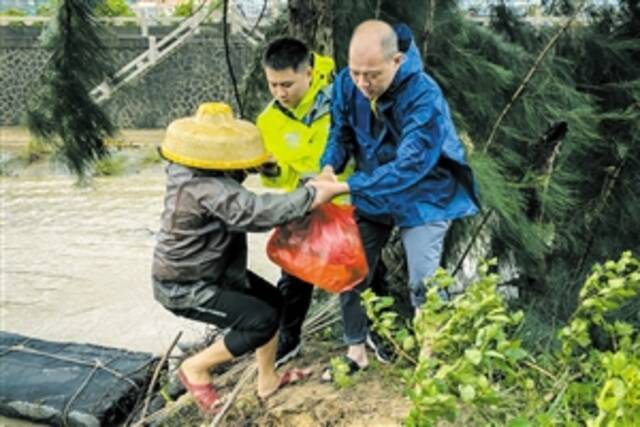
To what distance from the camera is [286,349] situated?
122 inches

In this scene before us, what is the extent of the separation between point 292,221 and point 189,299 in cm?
44

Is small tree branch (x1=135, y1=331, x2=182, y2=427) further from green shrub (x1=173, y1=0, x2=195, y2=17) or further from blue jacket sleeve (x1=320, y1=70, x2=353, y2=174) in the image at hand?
green shrub (x1=173, y1=0, x2=195, y2=17)

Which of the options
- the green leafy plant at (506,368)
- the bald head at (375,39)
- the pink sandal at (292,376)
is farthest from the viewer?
the pink sandal at (292,376)

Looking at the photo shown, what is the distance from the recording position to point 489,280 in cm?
176

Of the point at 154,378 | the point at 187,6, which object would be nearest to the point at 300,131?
the point at 187,6

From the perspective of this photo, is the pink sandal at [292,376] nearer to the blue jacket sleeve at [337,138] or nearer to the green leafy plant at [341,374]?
the green leafy plant at [341,374]

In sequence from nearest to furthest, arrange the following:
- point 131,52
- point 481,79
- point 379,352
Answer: point 379,352 < point 481,79 < point 131,52

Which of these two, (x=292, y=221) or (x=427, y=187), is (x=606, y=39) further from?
(x=292, y=221)

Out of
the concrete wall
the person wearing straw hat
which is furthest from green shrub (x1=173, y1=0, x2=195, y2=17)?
the concrete wall

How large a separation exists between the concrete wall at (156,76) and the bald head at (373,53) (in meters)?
16.4

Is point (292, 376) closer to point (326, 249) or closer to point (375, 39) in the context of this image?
point (326, 249)

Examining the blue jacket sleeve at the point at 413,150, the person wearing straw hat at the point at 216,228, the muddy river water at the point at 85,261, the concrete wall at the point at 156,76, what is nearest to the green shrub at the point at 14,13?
the concrete wall at the point at 156,76

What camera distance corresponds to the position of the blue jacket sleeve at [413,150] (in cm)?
238

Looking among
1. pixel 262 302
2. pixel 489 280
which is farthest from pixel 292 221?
pixel 489 280
